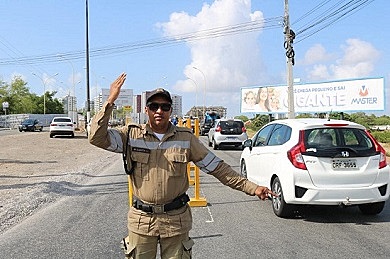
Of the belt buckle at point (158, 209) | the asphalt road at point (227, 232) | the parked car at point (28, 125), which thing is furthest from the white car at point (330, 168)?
the parked car at point (28, 125)

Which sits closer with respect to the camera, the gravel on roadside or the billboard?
the gravel on roadside

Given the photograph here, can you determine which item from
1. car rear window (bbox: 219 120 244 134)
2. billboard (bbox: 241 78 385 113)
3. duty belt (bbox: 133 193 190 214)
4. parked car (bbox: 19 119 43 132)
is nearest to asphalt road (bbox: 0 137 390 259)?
duty belt (bbox: 133 193 190 214)

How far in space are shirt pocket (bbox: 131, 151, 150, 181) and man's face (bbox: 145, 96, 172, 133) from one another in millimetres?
224

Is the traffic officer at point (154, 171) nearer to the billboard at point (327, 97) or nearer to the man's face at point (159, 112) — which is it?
the man's face at point (159, 112)

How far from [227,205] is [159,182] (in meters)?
5.88

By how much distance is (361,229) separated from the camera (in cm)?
714

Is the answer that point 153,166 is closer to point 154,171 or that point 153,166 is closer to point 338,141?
point 154,171

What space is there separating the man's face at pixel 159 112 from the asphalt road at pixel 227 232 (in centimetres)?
270

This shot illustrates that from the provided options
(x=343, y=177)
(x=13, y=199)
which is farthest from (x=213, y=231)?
(x=13, y=199)

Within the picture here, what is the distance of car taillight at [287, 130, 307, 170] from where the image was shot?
7.52 meters

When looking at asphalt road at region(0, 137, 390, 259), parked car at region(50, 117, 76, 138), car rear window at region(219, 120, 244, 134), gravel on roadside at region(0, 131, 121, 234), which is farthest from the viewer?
parked car at region(50, 117, 76, 138)

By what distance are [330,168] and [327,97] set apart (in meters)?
34.0

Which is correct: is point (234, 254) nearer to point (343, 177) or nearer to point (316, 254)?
point (316, 254)

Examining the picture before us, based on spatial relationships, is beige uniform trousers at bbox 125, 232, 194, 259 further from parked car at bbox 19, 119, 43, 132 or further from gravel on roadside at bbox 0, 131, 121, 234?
parked car at bbox 19, 119, 43, 132
